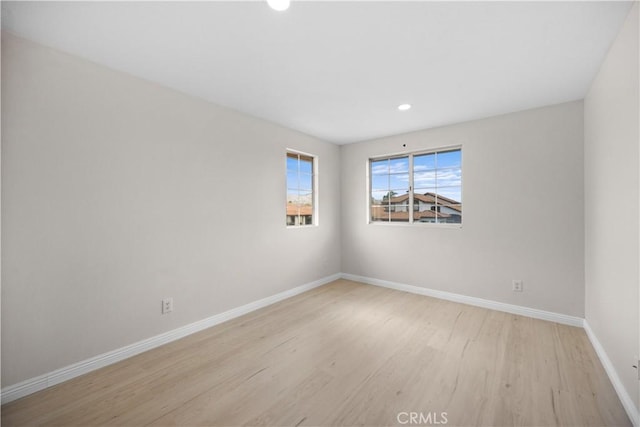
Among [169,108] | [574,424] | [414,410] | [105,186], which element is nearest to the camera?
[574,424]

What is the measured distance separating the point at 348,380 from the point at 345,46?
2.38 metres

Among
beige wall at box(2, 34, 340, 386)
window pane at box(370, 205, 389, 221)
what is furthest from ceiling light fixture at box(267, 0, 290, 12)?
window pane at box(370, 205, 389, 221)

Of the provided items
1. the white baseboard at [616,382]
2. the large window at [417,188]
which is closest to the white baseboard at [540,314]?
the white baseboard at [616,382]

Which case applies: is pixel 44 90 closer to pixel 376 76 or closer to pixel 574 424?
pixel 376 76

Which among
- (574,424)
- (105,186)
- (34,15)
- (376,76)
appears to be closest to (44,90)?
(34,15)

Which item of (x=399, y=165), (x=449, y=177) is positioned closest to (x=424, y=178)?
(x=449, y=177)

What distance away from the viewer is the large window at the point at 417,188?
149 inches

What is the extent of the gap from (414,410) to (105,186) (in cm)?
274

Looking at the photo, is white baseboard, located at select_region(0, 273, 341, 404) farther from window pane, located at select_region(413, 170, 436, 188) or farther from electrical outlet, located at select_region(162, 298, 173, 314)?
window pane, located at select_region(413, 170, 436, 188)

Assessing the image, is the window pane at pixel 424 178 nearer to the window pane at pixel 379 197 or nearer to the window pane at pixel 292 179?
the window pane at pixel 379 197

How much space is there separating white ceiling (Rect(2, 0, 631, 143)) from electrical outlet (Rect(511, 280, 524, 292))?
6.57ft

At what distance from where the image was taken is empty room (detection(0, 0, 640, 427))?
1688 mm

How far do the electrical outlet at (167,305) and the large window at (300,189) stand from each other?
1.81 meters

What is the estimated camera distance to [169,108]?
260 centimetres
